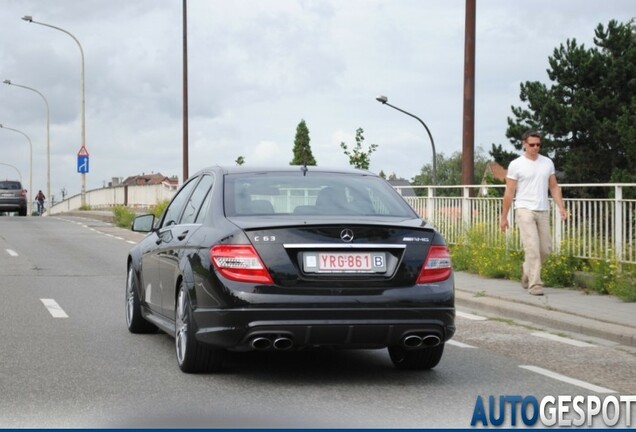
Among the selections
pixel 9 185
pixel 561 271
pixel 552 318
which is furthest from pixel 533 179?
pixel 9 185

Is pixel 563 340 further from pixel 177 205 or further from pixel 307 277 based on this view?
pixel 307 277

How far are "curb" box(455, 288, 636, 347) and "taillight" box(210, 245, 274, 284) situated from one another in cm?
403

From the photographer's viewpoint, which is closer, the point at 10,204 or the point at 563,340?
the point at 563,340

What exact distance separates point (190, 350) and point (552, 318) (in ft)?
15.3

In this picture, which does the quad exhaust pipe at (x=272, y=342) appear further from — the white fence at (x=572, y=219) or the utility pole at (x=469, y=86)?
the utility pole at (x=469, y=86)

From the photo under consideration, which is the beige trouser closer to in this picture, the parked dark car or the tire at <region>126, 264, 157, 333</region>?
the tire at <region>126, 264, 157, 333</region>

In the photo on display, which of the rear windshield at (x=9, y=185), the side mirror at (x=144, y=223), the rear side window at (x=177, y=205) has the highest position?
the rear windshield at (x=9, y=185)

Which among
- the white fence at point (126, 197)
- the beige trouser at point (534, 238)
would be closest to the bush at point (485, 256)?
the beige trouser at point (534, 238)

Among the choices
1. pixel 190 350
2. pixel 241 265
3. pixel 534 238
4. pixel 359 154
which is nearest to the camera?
pixel 241 265

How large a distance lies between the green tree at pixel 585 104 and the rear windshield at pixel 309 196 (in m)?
47.3

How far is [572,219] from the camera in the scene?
15.4 m

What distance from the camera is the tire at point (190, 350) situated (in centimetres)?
795

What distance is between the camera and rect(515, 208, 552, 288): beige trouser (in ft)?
45.0

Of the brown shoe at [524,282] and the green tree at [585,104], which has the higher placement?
the green tree at [585,104]
